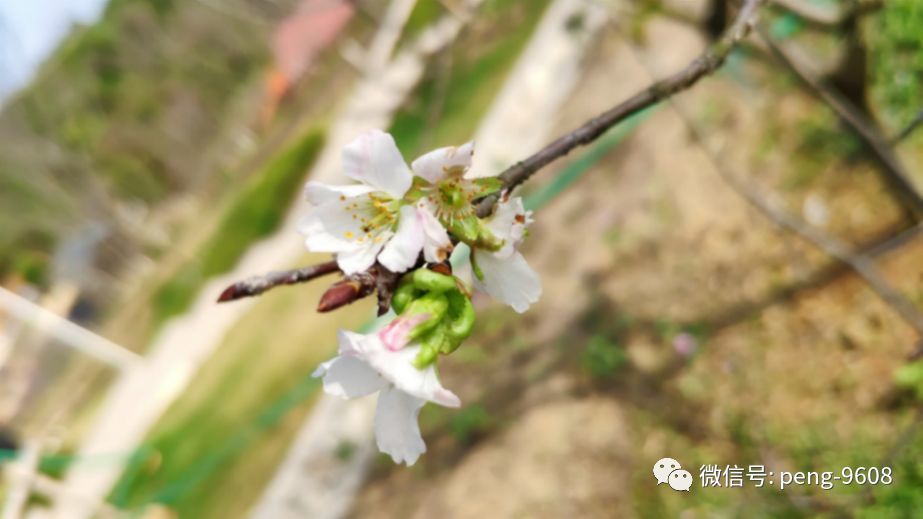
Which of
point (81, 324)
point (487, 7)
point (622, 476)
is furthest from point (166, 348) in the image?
point (622, 476)

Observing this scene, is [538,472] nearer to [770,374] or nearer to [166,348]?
[770,374]

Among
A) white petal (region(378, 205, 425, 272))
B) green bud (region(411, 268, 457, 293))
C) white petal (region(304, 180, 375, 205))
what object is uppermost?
white petal (region(304, 180, 375, 205))

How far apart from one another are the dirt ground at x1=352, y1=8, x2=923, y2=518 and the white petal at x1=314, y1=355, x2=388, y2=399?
1.90 metres

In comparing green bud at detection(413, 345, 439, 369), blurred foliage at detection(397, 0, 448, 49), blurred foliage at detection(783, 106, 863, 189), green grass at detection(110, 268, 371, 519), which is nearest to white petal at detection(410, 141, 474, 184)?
green bud at detection(413, 345, 439, 369)

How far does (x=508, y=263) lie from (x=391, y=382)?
0.21 metres

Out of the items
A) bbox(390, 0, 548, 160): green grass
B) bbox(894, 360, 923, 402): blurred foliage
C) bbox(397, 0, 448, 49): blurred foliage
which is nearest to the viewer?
bbox(894, 360, 923, 402): blurred foliage

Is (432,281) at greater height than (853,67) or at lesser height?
greater

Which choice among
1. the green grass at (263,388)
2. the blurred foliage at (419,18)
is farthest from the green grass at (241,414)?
the blurred foliage at (419,18)

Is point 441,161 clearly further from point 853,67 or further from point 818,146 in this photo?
point 818,146

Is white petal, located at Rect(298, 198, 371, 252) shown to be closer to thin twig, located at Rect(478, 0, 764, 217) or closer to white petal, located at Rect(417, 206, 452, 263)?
white petal, located at Rect(417, 206, 452, 263)

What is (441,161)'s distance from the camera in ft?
2.78

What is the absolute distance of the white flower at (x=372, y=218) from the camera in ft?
2.69

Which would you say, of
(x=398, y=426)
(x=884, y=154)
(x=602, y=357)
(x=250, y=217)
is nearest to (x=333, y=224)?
(x=398, y=426)

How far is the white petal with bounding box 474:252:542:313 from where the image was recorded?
0.88 meters
